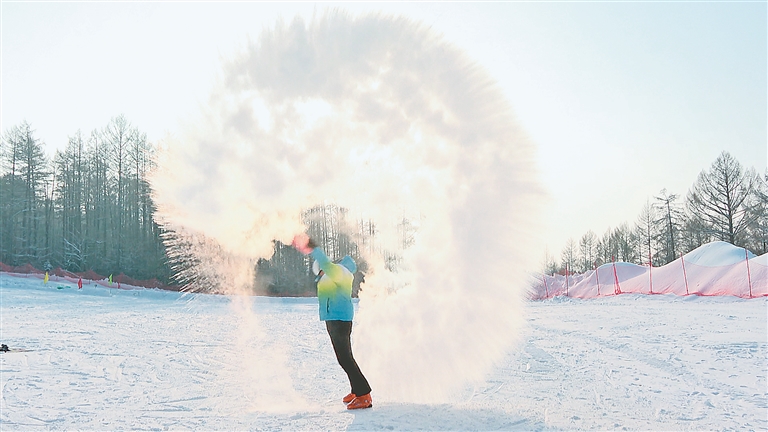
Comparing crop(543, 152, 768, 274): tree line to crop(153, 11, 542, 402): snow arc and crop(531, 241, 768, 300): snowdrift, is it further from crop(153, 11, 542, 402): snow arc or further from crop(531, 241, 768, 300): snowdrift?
crop(153, 11, 542, 402): snow arc

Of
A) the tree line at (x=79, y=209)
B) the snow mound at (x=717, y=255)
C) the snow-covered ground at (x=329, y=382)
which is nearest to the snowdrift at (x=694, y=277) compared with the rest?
the snow mound at (x=717, y=255)

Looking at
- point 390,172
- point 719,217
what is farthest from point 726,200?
point 390,172

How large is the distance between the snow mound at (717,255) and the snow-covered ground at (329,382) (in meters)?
14.1

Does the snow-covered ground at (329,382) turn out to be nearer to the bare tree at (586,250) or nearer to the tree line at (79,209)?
the tree line at (79,209)

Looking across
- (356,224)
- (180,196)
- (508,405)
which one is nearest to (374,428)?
(508,405)

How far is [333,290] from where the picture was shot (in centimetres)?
597

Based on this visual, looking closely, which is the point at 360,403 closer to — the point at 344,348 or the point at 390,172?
the point at 344,348

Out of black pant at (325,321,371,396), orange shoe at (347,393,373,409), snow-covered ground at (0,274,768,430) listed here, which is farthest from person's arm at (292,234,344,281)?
snow-covered ground at (0,274,768,430)

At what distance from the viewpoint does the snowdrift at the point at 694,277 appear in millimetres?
24172

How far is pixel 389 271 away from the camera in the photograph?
733 centimetres

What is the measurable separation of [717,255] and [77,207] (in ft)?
186

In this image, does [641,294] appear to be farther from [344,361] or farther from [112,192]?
[112,192]

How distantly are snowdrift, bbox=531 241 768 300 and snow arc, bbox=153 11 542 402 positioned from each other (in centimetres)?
1496

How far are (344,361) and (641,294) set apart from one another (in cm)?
2590
